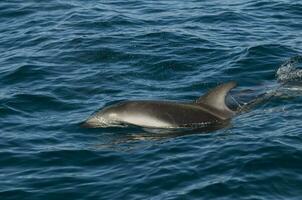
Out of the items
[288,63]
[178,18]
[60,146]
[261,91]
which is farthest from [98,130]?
[178,18]

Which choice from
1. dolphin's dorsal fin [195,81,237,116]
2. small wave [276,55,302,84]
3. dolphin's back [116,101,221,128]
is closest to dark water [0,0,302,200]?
small wave [276,55,302,84]

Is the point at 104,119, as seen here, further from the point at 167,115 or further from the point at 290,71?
the point at 290,71

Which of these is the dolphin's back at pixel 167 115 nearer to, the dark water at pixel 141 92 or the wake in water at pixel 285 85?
the dark water at pixel 141 92

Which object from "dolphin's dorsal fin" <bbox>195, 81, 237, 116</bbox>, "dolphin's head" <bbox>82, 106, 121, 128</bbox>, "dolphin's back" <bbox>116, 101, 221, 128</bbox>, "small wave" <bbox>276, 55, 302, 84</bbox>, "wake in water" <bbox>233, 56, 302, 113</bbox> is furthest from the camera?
"small wave" <bbox>276, 55, 302, 84</bbox>

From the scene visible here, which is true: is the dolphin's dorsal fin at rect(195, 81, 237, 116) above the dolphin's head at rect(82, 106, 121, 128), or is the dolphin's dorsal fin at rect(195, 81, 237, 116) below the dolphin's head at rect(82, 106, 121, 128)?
above

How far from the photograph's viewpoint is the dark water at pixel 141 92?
12.9 meters

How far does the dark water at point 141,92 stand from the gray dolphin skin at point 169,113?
30cm

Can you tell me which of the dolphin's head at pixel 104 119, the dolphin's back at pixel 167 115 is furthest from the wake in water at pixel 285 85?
the dolphin's head at pixel 104 119

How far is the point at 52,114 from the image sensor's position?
17.1 metres

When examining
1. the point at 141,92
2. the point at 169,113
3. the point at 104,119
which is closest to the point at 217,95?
the point at 169,113

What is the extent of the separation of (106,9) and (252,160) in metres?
14.6

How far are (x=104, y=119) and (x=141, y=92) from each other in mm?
2466

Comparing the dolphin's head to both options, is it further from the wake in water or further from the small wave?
the small wave

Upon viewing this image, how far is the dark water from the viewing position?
1287 cm
